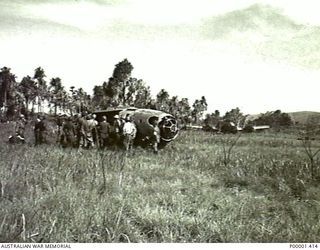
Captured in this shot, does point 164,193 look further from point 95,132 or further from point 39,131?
point 39,131

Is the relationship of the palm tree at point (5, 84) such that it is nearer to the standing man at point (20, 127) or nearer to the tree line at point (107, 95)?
the tree line at point (107, 95)

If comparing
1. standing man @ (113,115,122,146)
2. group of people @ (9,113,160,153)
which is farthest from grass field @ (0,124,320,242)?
standing man @ (113,115,122,146)

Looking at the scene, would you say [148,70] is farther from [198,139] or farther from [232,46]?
[198,139]

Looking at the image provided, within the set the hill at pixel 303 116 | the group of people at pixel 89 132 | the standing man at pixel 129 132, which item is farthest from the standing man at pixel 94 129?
the hill at pixel 303 116

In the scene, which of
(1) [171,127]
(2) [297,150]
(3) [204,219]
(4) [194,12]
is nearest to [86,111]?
(1) [171,127]

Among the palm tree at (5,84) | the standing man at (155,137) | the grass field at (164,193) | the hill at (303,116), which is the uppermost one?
the palm tree at (5,84)

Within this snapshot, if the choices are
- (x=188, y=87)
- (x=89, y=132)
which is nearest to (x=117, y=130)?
(x=89, y=132)

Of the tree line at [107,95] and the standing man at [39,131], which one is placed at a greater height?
the tree line at [107,95]

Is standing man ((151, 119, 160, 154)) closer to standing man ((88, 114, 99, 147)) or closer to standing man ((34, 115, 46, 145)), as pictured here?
standing man ((88, 114, 99, 147))
